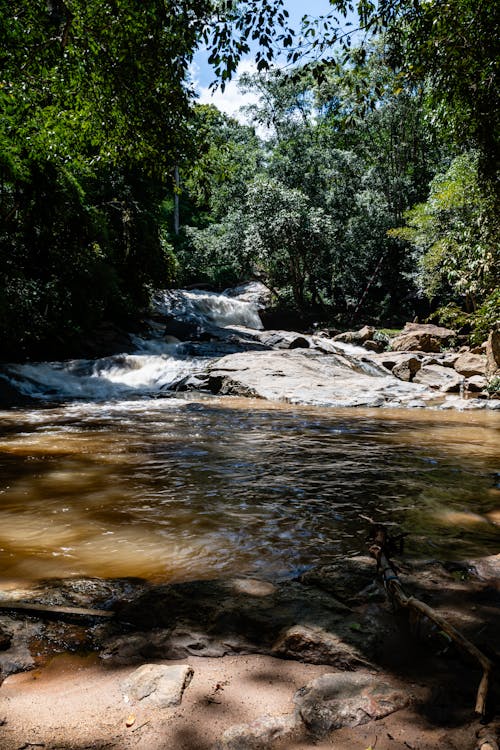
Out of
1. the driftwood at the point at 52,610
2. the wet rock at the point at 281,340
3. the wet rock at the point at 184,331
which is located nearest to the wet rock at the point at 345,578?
the driftwood at the point at 52,610

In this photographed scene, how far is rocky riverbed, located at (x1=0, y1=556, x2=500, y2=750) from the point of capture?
125 cm

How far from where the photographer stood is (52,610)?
191cm

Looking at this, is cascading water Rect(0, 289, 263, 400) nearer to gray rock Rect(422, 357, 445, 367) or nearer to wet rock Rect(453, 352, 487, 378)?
gray rock Rect(422, 357, 445, 367)

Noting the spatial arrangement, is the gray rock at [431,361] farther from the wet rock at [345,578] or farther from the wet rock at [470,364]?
the wet rock at [345,578]

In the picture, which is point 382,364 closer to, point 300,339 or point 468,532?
point 300,339

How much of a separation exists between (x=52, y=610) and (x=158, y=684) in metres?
0.72

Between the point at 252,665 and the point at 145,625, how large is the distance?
1.68 feet

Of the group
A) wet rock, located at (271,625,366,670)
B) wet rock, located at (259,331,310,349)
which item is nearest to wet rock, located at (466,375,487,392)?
wet rock, located at (259,331,310,349)

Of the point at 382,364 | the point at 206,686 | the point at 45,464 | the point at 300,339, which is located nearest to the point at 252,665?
the point at 206,686

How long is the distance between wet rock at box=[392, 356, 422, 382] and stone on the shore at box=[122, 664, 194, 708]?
1391cm

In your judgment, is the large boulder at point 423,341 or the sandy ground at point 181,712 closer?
the sandy ground at point 181,712

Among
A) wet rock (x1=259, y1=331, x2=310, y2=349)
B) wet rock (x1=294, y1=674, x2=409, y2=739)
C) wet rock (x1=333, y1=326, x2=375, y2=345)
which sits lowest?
wet rock (x1=294, y1=674, x2=409, y2=739)

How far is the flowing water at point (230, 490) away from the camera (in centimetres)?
280

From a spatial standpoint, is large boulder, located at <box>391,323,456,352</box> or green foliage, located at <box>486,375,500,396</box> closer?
green foliage, located at <box>486,375,500,396</box>
